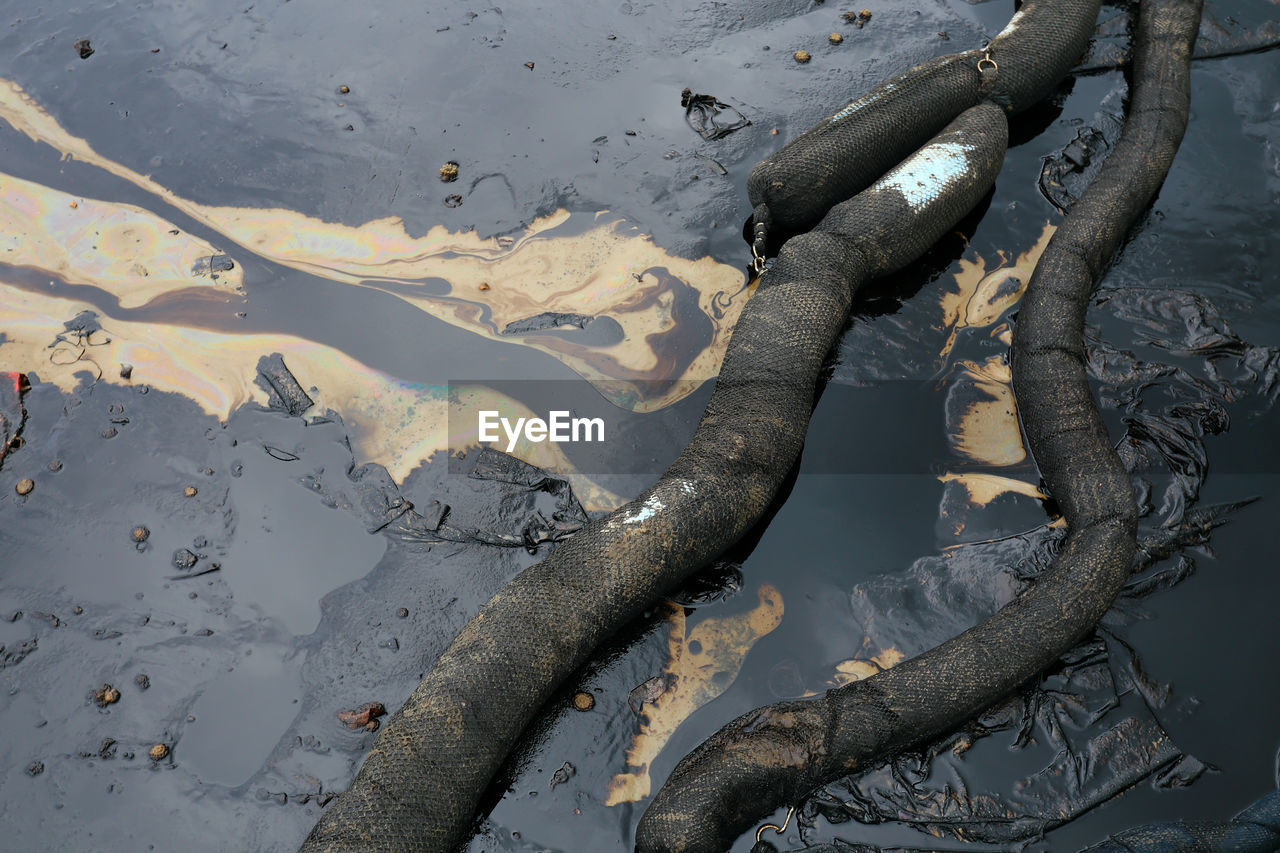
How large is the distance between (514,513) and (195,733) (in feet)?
4.12

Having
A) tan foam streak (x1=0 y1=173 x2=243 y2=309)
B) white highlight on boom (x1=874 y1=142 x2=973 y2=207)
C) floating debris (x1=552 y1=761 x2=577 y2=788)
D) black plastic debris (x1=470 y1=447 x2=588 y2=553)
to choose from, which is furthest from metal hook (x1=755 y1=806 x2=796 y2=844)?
tan foam streak (x1=0 y1=173 x2=243 y2=309)

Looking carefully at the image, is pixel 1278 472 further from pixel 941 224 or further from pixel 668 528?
pixel 668 528

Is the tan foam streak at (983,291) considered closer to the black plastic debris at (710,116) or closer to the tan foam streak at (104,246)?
the black plastic debris at (710,116)

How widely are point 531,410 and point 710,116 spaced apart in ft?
6.29

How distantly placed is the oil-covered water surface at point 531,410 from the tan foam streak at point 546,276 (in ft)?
0.06

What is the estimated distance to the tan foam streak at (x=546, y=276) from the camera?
382 centimetres

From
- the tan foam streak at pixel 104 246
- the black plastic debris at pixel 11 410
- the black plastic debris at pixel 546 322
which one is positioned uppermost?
the black plastic debris at pixel 546 322

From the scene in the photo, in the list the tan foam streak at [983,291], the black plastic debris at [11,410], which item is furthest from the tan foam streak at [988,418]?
the black plastic debris at [11,410]

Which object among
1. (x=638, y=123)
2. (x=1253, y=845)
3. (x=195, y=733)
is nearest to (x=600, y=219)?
(x=638, y=123)

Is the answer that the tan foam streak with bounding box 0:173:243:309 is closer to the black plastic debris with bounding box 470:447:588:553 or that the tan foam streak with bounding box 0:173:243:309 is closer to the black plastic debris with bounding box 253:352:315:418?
the black plastic debris with bounding box 253:352:315:418

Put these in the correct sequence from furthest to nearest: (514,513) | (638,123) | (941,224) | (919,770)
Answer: (638,123), (941,224), (514,513), (919,770)

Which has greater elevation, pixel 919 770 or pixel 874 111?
pixel 874 111

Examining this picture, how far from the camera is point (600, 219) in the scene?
166 inches

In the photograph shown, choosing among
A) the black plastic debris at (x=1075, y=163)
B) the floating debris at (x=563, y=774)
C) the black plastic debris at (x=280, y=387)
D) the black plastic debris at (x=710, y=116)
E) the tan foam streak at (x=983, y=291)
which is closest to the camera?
the floating debris at (x=563, y=774)
